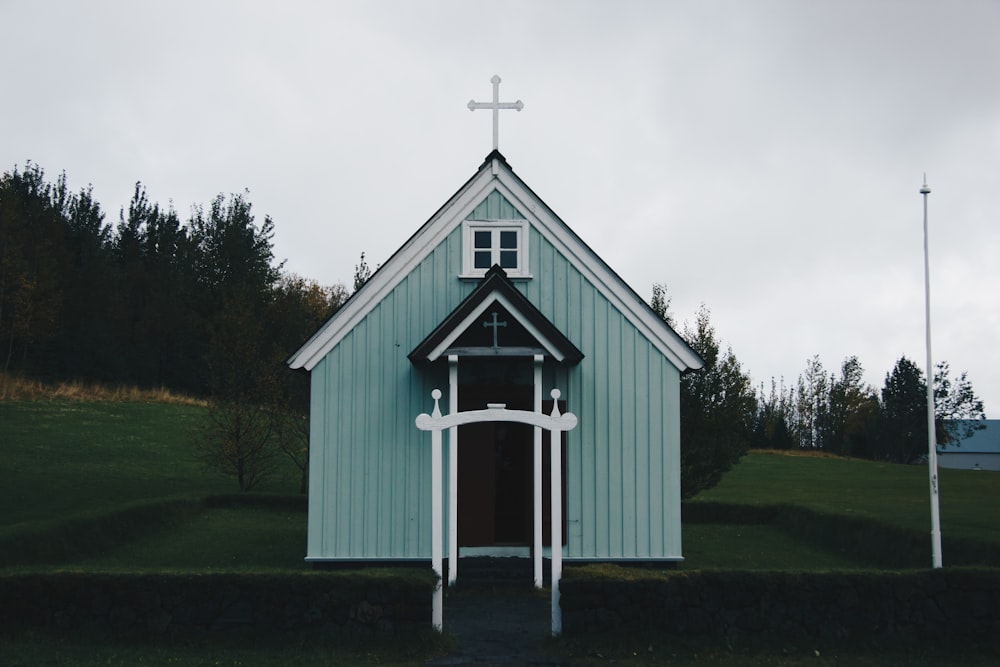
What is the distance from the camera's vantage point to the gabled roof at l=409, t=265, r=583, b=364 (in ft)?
53.3

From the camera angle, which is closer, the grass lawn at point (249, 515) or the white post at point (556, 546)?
the grass lawn at point (249, 515)

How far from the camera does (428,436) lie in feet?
57.4

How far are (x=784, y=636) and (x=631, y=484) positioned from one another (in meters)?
5.74

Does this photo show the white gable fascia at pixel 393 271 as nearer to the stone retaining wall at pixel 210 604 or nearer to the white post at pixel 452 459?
the white post at pixel 452 459

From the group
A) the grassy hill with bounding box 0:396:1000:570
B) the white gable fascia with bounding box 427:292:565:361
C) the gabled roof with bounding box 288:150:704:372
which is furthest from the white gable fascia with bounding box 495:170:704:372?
the grassy hill with bounding box 0:396:1000:570

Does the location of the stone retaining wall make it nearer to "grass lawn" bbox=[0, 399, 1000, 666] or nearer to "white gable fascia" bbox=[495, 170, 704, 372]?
"grass lawn" bbox=[0, 399, 1000, 666]

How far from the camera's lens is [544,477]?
17812 millimetres

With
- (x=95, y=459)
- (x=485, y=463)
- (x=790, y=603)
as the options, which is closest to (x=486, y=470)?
(x=485, y=463)

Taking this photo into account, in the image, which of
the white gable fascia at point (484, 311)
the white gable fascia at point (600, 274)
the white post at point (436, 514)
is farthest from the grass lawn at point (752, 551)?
the white post at point (436, 514)

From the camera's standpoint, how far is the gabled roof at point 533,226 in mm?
17547

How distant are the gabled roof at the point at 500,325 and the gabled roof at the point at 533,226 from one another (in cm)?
173

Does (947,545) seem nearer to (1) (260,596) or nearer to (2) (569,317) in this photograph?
(2) (569,317)

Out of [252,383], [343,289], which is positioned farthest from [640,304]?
[343,289]

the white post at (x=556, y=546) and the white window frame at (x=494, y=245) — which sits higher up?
the white window frame at (x=494, y=245)
